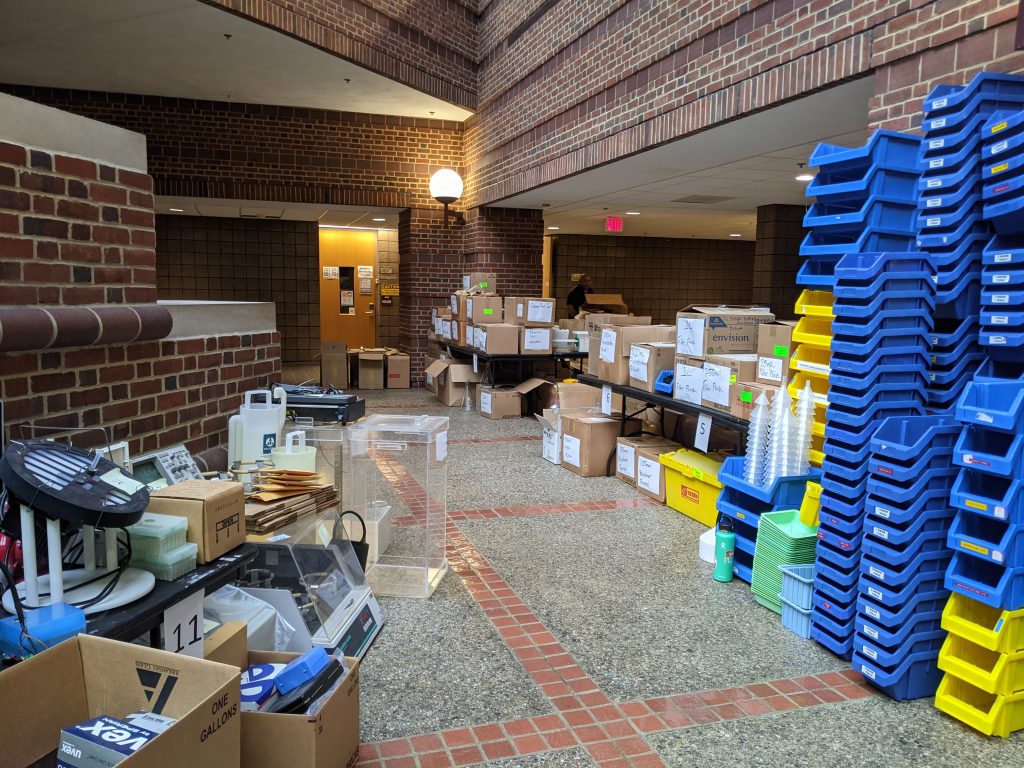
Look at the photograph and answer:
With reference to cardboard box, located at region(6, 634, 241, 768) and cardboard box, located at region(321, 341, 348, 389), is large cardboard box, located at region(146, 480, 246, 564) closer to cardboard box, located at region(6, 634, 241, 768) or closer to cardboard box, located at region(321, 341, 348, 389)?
cardboard box, located at region(6, 634, 241, 768)

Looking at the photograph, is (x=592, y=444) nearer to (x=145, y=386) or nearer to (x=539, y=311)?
(x=539, y=311)

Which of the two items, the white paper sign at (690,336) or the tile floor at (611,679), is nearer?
the tile floor at (611,679)

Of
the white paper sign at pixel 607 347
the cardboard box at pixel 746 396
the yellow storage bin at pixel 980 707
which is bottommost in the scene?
the yellow storage bin at pixel 980 707

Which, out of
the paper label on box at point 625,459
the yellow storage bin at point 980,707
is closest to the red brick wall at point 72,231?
the paper label on box at point 625,459

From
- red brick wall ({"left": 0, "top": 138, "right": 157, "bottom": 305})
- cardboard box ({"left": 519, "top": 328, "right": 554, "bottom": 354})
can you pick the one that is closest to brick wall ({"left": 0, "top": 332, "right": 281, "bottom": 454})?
red brick wall ({"left": 0, "top": 138, "right": 157, "bottom": 305})

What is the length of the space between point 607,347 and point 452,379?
3643 mm

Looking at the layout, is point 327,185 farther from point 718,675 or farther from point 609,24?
point 718,675

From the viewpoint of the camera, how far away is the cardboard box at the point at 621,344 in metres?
6.27

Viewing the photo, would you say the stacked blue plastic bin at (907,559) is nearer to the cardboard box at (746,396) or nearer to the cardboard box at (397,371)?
the cardboard box at (746,396)

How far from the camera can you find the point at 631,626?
11.7ft

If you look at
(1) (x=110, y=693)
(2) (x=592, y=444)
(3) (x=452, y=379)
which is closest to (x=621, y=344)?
(2) (x=592, y=444)

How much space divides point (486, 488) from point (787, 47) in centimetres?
375

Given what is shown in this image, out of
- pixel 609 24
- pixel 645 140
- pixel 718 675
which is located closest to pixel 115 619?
pixel 718 675

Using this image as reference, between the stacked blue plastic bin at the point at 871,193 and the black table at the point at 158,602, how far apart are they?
292 cm
